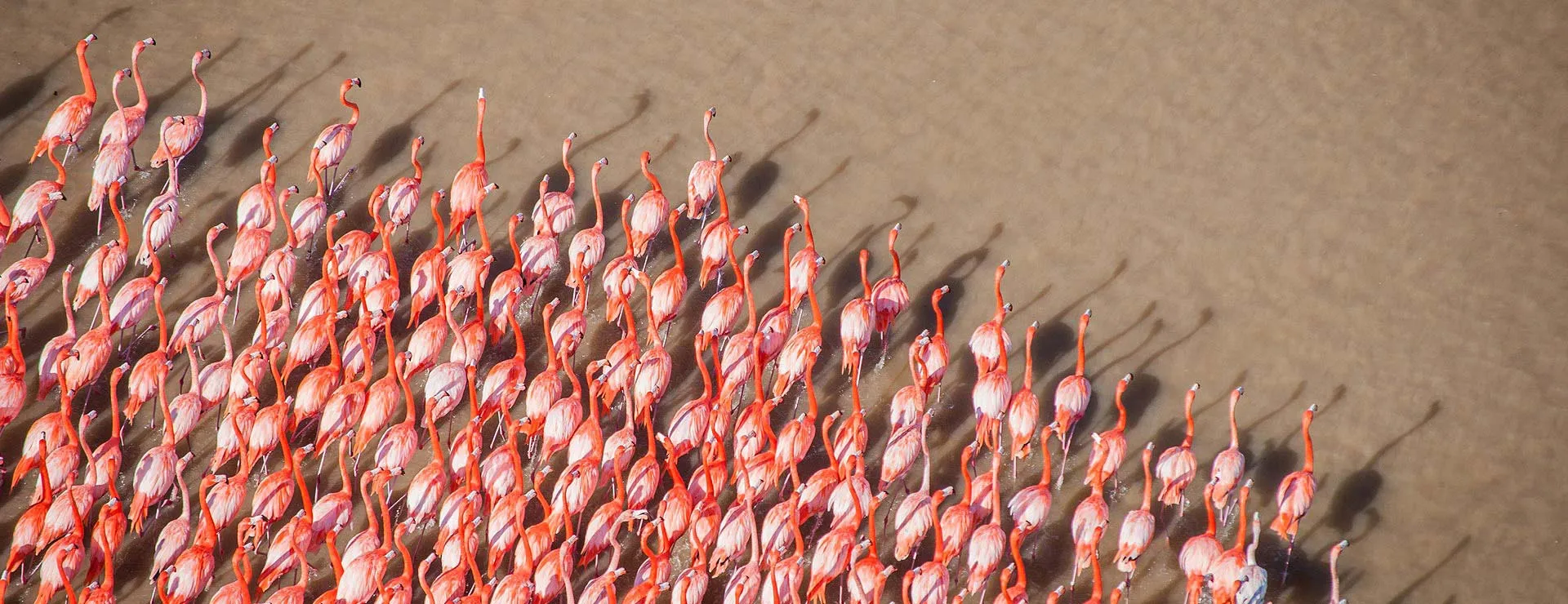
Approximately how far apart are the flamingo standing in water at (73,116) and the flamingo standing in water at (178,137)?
28cm

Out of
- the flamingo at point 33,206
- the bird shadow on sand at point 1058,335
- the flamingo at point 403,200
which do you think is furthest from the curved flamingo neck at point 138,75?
the bird shadow on sand at point 1058,335

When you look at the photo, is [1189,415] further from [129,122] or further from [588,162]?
[129,122]

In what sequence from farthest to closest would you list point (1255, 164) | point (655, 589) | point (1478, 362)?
point (1255, 164) → point (1478, 362) → point (655, 589)

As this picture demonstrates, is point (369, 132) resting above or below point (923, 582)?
above

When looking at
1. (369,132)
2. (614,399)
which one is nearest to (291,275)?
(369,132)

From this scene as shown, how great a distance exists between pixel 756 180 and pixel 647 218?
2.00 feet

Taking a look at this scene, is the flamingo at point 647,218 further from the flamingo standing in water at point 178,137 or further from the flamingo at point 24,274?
the flamingo at point 24,274

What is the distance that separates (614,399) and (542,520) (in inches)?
22.7

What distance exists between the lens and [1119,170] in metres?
6.23

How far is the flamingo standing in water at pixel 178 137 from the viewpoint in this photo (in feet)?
19.5

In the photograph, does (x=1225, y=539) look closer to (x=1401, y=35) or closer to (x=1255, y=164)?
(x=1255, y=164)

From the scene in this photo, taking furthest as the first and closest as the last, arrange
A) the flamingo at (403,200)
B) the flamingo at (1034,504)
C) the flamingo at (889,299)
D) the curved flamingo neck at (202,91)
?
the curved flamingo neck at (202,91) → the flamingo at (403,200) → the flamingo at (889,299) → the flamingo at (1034,504)

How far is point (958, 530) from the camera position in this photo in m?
5.20

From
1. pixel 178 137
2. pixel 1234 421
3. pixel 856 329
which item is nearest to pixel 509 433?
pixel 856 329
